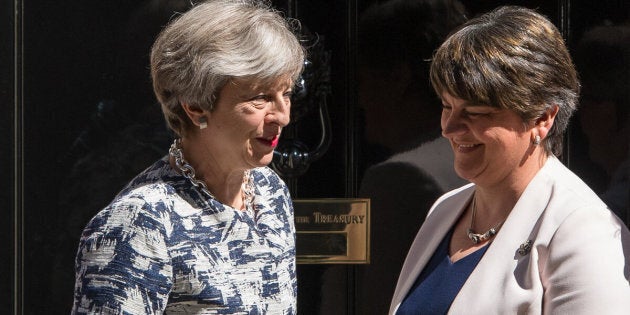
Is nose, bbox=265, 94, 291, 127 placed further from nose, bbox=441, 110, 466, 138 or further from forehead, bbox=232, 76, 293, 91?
nose, bbox=441, 110, 466, 138

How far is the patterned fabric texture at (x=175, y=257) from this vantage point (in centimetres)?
207

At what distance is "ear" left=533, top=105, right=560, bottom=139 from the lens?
91.7 inches

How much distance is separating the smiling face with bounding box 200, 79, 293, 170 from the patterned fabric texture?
10 centimetres

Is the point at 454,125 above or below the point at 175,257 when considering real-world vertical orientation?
above

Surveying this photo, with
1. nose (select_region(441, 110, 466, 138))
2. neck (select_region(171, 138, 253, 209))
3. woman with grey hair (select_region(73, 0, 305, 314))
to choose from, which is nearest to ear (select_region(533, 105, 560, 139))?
nose (select_region(441, 110, 466, 138))

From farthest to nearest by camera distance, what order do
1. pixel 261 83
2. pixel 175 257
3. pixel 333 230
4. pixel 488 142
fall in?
pixel 333 230 → pixel 488 142 → pixel 261 83 → pixel 175 257

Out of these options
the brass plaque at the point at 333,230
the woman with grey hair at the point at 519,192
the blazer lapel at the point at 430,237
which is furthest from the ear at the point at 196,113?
the brass plaque at the point at 333,230

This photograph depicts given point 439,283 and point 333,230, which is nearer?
point 439,283

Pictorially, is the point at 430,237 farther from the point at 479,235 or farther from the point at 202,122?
the point at 202,122

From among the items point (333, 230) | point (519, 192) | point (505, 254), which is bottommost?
point (333, 230)

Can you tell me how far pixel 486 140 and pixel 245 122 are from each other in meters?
0.52

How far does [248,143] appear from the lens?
7.47 feet

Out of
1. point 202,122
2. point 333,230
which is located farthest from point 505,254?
point 333,230

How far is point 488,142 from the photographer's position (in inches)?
92.2
